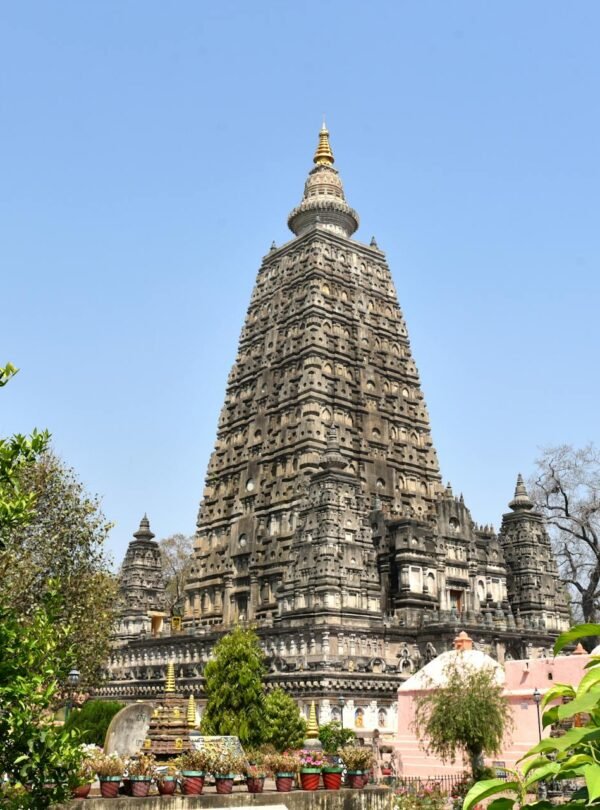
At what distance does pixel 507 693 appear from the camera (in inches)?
1436

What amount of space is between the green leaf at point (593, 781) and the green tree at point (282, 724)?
3877cm

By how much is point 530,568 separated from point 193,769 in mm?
52723

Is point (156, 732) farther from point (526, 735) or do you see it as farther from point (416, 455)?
point (416, 455)

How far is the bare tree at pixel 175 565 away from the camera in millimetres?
94938

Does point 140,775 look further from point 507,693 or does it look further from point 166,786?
point 507,693

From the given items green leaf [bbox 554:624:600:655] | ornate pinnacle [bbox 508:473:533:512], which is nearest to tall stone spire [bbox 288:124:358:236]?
ornate pinnacle [bbox 508:473:533:512]

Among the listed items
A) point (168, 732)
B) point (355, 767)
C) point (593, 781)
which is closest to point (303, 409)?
point (168, 732)

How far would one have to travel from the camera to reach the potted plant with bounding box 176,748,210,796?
20125 mm

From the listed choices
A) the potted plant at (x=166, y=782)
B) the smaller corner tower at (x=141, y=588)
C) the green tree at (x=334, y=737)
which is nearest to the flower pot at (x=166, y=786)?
the potted plant at (x=166, y=782)

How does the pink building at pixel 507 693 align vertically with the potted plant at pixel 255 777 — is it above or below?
above

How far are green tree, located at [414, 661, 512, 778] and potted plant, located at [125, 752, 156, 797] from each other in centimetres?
1400

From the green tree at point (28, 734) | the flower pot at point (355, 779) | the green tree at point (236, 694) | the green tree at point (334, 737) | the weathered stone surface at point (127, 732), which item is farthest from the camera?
the green tree at point (334, 737)

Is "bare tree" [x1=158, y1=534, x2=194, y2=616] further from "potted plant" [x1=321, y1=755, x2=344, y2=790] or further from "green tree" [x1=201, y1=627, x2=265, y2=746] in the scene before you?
"potted plant" [x1=321, y1=755, x2=344, y2=790]

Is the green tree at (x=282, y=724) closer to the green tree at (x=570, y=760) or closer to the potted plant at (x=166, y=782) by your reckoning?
the potted plant at (x=166, y=782)
